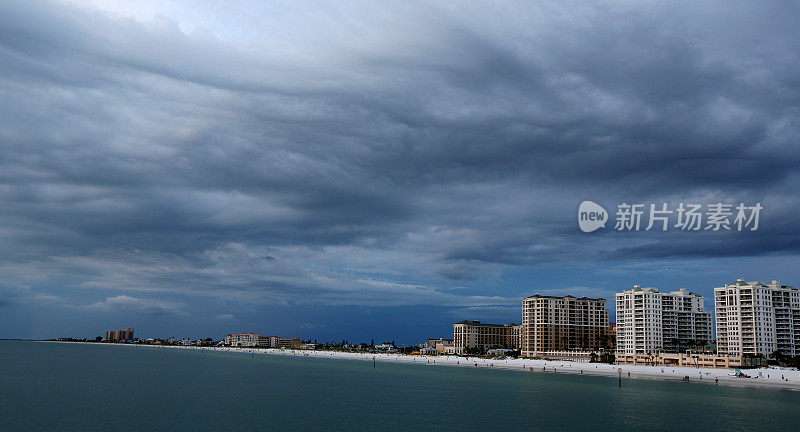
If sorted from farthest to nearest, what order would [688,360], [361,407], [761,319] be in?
[688,360] → [761,319] → [361,407]

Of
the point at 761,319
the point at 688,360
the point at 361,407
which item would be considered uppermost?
the point at 761,319

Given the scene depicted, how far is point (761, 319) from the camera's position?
564ft

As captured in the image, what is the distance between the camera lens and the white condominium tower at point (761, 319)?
171750mm

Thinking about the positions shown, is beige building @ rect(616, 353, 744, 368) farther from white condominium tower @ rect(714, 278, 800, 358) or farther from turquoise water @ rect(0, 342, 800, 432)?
turquoise water @ rect(0, 342, 800, 432)

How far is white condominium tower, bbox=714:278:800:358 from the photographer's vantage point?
563 feet

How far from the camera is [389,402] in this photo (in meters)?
79.7

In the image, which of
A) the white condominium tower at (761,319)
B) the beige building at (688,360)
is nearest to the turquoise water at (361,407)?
the beige building at (688,360)

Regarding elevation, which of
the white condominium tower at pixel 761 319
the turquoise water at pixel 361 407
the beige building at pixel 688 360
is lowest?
the beige building at pixel 688 360

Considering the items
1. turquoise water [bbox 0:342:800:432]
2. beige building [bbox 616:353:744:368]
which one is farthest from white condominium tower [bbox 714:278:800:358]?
turquoise water [bbox 0:342:800:432]

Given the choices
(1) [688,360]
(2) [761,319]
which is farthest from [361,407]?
(2) [761,319]

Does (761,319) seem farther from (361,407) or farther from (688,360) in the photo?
(361,407)

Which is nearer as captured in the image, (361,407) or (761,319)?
(361,407)

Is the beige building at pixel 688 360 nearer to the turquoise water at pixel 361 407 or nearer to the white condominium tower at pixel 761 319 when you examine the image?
the white condominium tower at pixel 761 319

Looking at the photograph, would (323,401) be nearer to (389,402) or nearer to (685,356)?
(389,402)
